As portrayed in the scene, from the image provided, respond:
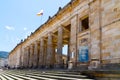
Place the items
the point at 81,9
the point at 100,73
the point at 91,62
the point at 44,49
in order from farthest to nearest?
the point at 44,49 < the point at 81,9 < the point at 91,62 < the point at 100,73

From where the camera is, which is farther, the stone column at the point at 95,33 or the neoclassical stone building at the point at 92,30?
the stone column at the point at 95,33

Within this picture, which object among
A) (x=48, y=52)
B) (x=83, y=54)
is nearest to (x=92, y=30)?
(x=83, y=54)

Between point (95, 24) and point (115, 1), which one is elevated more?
point (115, 1)

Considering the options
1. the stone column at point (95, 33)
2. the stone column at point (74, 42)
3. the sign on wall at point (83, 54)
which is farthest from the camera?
the stone column at point (74, 42)

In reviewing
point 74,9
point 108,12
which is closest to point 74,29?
point 74,9

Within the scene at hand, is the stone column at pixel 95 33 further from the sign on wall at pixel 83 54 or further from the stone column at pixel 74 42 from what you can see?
the stone column at pixel 74 42

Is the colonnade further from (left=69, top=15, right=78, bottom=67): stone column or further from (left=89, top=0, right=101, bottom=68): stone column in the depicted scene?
(left=89, top=0, right=101, bottom=68): stone column

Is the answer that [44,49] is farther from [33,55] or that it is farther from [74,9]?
[74,9]

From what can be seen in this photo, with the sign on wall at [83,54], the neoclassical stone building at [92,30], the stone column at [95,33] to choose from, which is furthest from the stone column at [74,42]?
the stone column at [95,33]

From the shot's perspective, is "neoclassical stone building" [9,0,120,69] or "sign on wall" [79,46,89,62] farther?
"sign on wall" [79,46,89,62]

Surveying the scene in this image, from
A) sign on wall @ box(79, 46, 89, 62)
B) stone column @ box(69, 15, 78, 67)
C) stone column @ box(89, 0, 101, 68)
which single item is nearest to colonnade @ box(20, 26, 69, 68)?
stone column @ box(69, 15, 78, 67)

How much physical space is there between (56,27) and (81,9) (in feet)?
28.5

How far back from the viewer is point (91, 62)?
1995 centimetres

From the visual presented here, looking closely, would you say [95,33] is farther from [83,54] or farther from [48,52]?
[48,52]
